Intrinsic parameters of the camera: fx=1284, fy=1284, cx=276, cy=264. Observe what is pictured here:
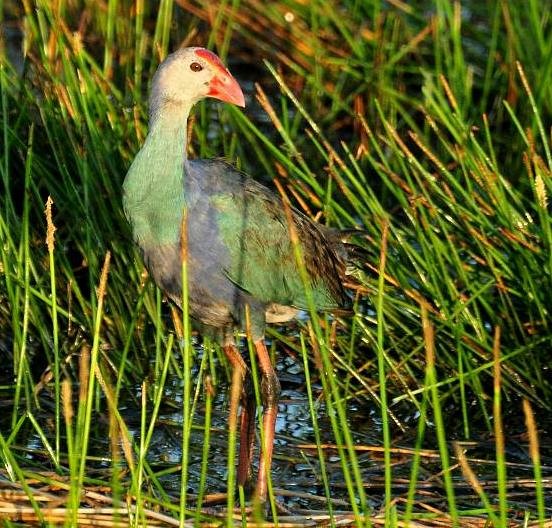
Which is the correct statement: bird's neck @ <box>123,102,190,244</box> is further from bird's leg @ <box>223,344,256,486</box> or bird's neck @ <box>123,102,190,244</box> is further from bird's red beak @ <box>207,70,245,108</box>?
bird's leg @ <box>223,344,256,486</box>

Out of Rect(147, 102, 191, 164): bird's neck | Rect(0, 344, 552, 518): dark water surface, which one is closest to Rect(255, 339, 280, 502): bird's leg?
Rect(0, 344, 552, 518): dark water surface

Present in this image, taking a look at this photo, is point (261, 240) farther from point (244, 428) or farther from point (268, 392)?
point (244, 428)

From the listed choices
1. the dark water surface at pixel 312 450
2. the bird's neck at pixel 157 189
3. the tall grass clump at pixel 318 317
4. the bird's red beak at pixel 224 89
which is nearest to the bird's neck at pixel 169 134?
the bird's neck at pixel 157 189

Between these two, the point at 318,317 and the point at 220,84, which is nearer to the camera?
the point at 220,84

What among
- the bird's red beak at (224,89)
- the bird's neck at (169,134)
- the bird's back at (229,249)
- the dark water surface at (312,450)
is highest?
the bird's red beak at (224,89)

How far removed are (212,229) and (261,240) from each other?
0.67ft

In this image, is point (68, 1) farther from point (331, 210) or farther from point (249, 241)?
point (249, 241)

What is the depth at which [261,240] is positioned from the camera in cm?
379

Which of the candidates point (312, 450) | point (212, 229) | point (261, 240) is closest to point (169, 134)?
point (212, 229)

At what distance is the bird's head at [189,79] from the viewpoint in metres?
3.61

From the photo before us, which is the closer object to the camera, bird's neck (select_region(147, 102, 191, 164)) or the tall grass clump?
bird's neck (select_region(147, 102, 191, 164))

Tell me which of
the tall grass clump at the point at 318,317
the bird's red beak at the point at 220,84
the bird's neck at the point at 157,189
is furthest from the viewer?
the tall grass clump at the point at 318,317

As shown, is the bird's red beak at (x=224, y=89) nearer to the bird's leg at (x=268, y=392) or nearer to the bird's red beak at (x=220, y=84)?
the bird's red beak at (x=220, y=84)

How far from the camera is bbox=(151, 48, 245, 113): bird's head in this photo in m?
3.61
